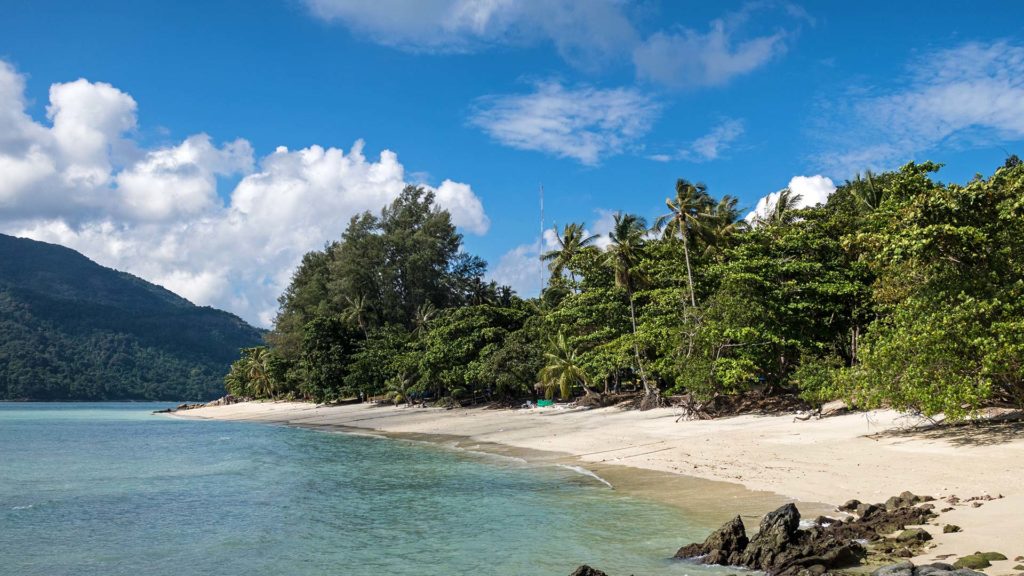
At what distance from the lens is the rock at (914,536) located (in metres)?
9.33

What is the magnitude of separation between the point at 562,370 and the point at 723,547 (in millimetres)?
32492

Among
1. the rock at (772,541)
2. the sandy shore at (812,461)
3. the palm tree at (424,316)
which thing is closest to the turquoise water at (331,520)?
the rock at (772,541)

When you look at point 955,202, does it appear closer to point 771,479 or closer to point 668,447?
point 771,479

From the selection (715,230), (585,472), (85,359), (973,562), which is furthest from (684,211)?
(85,359)

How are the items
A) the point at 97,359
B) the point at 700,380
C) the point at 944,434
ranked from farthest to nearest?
the point at 97,359 → the point at 700,380 → the point at 944,434

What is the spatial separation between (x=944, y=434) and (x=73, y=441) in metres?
43.5

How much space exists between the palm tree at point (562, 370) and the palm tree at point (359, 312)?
86.9 feet

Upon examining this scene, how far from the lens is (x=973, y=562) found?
7.90 meters

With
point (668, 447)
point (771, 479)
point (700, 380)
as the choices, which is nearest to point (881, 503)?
point (771, 479)

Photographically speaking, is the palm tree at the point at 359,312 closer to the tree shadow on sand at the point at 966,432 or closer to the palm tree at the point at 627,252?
the palm tree at the point at 627,252

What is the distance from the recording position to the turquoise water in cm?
1113

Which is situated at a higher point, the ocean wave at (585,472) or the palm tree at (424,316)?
the palm tree at (424,316)

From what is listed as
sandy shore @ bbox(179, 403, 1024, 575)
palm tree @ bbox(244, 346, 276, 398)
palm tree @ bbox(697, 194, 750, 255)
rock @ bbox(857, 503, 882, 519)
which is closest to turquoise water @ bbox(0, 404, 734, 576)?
sandy shore @ bbox(179, 403, 1024, 575)

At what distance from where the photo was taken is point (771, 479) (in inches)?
619
